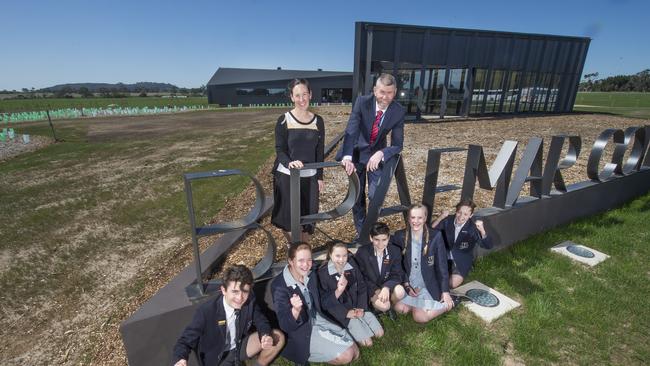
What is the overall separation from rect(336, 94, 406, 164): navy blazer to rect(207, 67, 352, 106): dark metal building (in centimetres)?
4610

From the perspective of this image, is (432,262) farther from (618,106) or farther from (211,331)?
(618,106)

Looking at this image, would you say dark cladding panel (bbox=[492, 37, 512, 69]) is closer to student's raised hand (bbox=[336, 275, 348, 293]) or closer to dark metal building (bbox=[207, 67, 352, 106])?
student's raised hand (bbox=[336, 275, 348, 293])

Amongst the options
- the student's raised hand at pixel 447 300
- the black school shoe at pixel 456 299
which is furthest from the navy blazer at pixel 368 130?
the black school shoe at pixel 456 299

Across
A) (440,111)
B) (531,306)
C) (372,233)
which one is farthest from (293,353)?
(440,111)

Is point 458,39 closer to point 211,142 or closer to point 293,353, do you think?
point 211,142

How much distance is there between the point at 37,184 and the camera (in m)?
Answer: 7.89

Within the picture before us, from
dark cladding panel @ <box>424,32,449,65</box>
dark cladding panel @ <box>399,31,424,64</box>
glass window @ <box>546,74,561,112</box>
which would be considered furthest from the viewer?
glass window @ <box>546,74,561,112</box>

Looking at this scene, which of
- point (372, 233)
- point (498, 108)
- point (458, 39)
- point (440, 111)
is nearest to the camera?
point (372, 233)

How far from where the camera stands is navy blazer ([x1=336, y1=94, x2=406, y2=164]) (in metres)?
3.09

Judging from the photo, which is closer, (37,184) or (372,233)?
(372,233)

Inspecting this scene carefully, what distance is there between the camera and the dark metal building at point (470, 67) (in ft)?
56.8

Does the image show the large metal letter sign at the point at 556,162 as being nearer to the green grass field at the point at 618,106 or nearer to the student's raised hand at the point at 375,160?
the student's raised hand at the point at 375,160

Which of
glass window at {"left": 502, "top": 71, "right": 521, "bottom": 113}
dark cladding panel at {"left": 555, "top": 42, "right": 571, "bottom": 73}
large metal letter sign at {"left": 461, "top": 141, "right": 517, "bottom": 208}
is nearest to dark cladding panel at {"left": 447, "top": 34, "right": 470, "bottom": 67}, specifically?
glass window at {"left": 502, "top": 71, "right": 521, "bottom": 113}

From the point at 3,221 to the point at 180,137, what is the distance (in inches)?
410
